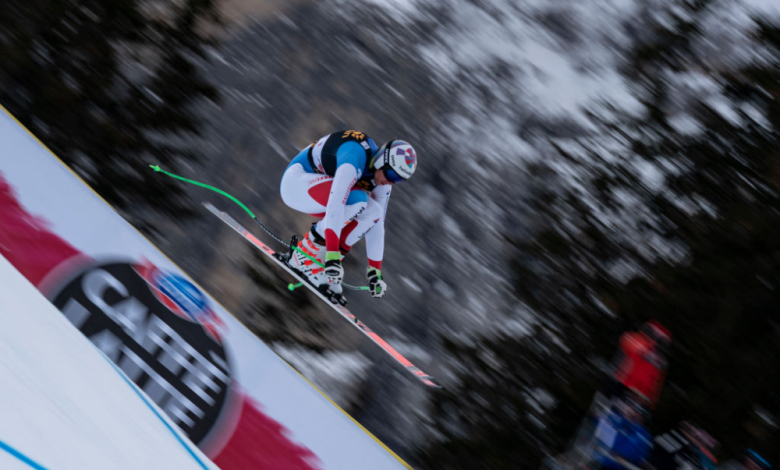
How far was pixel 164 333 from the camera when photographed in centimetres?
300

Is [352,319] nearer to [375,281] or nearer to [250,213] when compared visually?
[375,281]

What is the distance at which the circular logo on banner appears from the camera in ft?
9.71

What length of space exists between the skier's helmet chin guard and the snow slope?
1597mm

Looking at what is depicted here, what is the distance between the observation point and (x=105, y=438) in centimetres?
202

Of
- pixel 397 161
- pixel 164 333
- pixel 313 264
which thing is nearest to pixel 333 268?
pixel 313 264

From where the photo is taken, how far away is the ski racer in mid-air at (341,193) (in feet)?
10.5

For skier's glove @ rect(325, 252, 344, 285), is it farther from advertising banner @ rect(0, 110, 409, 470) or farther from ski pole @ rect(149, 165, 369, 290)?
advertising banner @ rect(0, 110, 409, 470)

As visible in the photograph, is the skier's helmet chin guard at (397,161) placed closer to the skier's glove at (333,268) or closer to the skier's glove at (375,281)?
the skier's glove at (333,268)

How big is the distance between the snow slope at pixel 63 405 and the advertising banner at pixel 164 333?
0.55 meters

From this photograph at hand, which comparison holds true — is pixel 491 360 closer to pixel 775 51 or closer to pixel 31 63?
pixel 775 51

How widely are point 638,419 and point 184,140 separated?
3489 millimetres

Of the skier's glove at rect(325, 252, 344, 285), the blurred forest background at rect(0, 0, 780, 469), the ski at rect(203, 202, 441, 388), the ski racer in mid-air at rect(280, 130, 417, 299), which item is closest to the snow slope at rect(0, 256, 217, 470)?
the skier's glove at rect(325, 252, 344, 285)

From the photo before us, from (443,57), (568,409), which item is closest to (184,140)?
(443,57)

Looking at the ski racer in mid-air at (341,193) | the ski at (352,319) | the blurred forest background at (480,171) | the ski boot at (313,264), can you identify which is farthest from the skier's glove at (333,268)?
the blurred forest background at (480,171)
